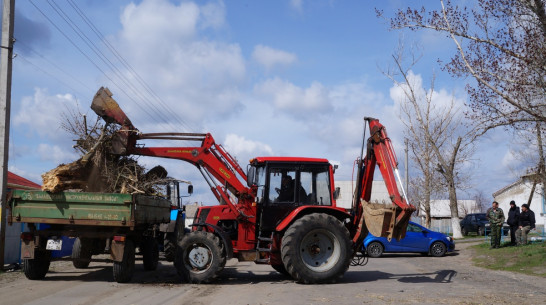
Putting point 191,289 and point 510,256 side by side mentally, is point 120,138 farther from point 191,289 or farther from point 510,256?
point 510,256

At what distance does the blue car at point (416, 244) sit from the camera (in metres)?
20.9

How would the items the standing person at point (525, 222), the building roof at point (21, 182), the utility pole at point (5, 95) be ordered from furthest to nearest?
1. the building roof at point (21, 182)
2. the standing person at point (525, 222)
3. the utility pole at point (5, 95)

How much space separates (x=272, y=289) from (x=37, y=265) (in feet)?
17.7

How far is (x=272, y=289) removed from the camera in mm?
10805

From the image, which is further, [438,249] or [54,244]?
[438,249]

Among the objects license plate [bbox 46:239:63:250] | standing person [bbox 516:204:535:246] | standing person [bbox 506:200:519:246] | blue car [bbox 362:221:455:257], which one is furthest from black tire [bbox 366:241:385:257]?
license plate [bbox 46:239:63:250]

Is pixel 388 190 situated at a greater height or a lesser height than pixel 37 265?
greater

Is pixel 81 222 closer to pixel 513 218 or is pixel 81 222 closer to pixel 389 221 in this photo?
pixel 389 221

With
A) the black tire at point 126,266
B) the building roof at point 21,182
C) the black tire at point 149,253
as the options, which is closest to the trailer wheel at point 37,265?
the black tire at point 126,266

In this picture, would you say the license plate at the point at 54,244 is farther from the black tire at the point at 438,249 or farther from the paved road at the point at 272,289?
the black tire at the point at 438,249

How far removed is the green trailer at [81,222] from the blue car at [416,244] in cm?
1165

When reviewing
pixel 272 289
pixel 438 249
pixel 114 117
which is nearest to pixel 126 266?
pixel 272 289

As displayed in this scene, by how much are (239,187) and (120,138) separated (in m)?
2.98

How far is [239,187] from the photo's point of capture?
12414mm
